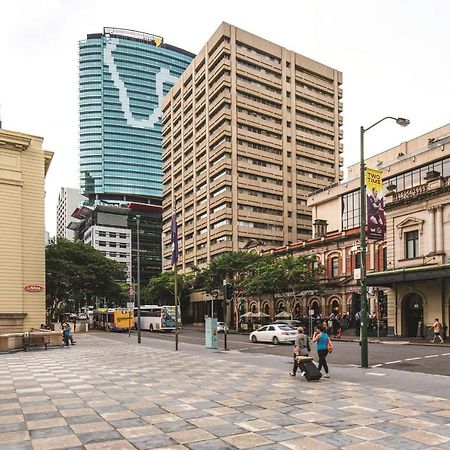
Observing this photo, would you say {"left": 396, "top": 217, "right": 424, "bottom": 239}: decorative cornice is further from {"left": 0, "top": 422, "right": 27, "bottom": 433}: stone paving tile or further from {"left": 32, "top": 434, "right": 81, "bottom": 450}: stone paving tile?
{"left": 32, "top": 434, "right": 81, "bottom": 450}: stone paving tile

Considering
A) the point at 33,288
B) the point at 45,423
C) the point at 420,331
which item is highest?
the point at 33,288

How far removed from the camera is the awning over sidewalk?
1282 inches

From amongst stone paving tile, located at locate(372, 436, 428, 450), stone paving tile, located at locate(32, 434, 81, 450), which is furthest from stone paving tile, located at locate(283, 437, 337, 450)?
stone paving tile, located at locate(32, 434, 81, 450)

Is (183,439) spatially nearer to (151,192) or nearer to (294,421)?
(294,421)

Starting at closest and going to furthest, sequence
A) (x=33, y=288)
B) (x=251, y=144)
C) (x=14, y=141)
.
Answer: (x=14, y=141)
(x=33, y=288)
(x=251, y=144)

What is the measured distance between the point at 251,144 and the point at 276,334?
187 ft

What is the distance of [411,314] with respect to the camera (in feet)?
127

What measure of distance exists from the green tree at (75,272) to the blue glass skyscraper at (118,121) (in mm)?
124703

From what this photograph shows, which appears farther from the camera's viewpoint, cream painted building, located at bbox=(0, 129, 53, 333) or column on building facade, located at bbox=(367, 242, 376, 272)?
column on building facade, located at bbox=(367, 242, 376, 272)

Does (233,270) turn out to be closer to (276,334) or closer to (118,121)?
(276,334)

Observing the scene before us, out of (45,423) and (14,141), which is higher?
(14,141)

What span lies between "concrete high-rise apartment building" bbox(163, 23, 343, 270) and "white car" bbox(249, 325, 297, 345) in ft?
143

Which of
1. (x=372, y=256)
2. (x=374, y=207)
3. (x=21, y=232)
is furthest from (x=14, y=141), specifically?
(x=372, y=256)

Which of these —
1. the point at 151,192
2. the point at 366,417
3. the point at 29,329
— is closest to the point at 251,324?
the point at 29,329
